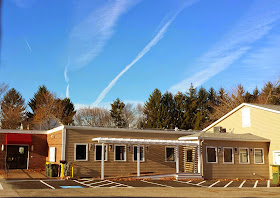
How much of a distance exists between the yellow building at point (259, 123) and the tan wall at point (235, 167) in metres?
0.81

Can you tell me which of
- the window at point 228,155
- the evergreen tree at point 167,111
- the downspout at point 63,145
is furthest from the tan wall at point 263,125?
the evergreen tree at point 167,111

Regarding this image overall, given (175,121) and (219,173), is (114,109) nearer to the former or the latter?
(175,121)

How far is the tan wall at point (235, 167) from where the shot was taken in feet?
69.6

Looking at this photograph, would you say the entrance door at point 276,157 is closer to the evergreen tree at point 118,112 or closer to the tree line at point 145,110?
the tree line at point 145,110

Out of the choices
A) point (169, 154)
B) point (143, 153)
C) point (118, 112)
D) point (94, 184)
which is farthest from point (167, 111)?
point (94, 184)

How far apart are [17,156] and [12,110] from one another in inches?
973

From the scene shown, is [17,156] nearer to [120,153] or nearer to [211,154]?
[120,153]

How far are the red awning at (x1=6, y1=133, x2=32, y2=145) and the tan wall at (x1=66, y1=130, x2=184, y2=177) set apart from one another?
522 cm

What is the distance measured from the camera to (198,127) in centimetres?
4866

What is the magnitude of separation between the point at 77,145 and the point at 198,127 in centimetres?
3052

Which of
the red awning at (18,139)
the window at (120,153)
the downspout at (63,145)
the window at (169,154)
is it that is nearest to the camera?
the downspout at (63,145)

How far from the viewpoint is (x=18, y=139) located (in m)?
24.0

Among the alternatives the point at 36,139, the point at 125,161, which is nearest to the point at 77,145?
the point at 125,161

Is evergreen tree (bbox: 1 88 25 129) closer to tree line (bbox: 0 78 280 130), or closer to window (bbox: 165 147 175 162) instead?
tree line (bbox: 0 78 280 130)
